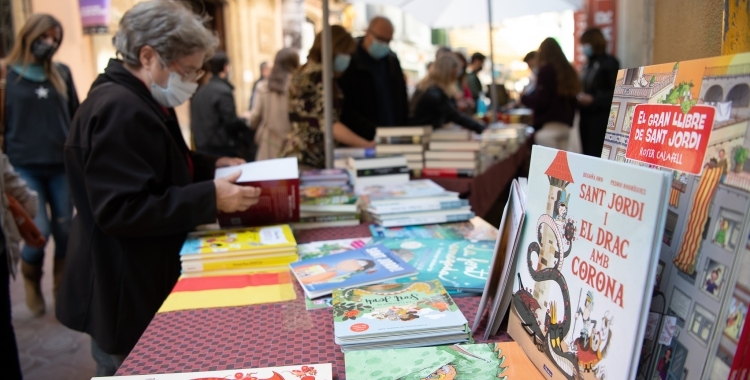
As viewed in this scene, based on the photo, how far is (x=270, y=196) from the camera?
167 centimetres

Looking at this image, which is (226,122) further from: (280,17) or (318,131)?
(280,17)

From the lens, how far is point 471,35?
18297mm

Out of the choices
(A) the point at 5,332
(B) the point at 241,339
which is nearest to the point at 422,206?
(B) the point at 241,339

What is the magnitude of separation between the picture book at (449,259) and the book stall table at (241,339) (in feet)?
0.18

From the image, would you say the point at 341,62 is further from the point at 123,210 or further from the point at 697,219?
the point at 697,219

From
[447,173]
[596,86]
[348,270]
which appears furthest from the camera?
[596,86]

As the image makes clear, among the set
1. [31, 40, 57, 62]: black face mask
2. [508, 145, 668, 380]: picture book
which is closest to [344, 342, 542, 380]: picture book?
[508, 145, 668, 380]: picture book

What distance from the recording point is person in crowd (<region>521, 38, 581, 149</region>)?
4.59m

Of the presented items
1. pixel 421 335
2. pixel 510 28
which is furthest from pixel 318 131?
pixel 510 28

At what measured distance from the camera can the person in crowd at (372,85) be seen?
3.44 metres

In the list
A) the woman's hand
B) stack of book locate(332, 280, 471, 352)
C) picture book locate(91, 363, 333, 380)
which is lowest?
picture book locate(91, 363, 333, 380)

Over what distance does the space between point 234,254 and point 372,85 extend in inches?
90.1

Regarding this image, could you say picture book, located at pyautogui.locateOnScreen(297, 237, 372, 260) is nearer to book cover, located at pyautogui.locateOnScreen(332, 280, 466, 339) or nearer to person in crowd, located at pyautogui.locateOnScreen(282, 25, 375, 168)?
book cover, located at pyautogui.locateOnScreen(332, 280, 466, 339)

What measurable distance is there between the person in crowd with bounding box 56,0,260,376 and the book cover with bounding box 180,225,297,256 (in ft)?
0.19
